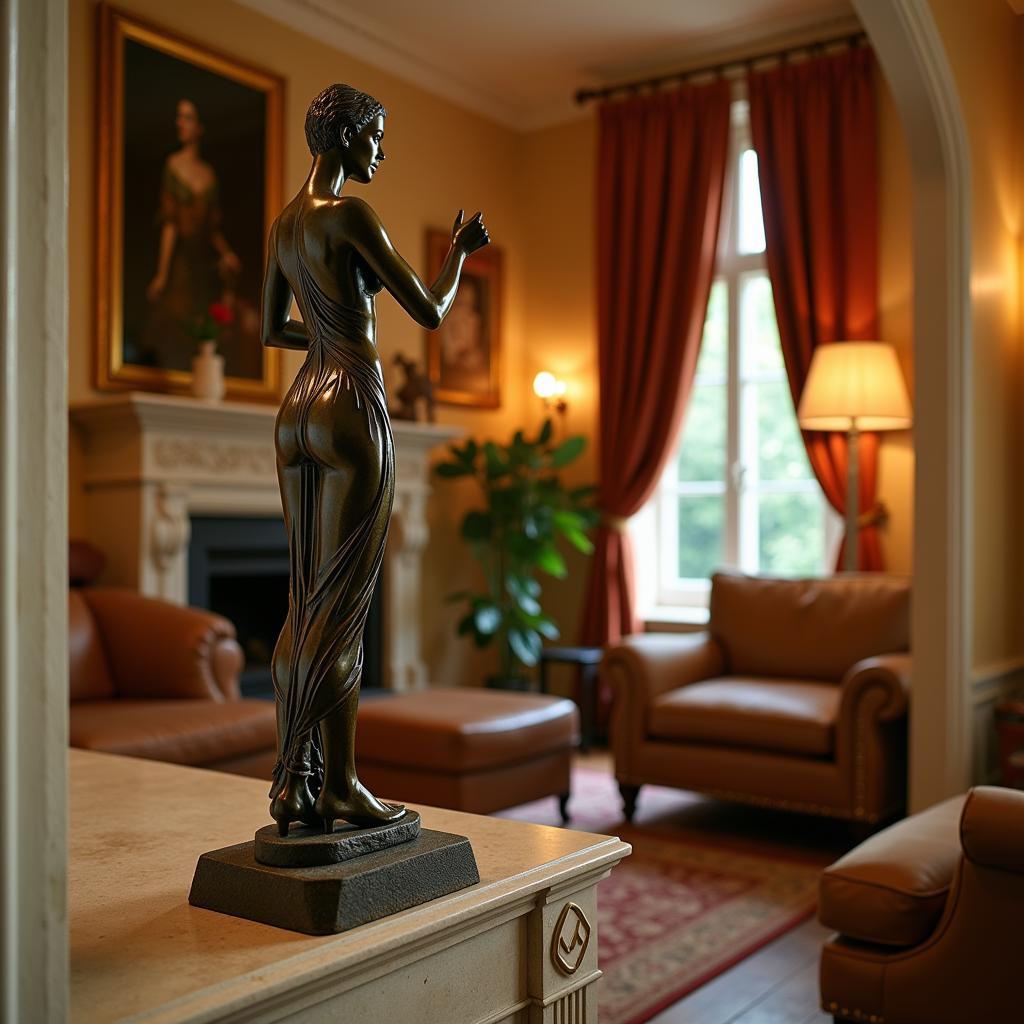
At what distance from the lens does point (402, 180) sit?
5770 millimetres

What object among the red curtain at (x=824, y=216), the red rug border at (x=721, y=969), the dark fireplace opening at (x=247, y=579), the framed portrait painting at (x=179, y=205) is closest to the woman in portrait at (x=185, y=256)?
the framed portrait painting at (x=179, y=205)

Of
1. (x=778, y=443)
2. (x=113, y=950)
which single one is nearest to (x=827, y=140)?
(x=778, y=443)

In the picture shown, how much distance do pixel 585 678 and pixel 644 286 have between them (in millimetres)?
1940

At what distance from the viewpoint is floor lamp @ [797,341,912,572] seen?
469 cm

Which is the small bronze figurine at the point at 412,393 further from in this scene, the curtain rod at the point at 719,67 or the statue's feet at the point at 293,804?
the statue's feet at the point at 293,804

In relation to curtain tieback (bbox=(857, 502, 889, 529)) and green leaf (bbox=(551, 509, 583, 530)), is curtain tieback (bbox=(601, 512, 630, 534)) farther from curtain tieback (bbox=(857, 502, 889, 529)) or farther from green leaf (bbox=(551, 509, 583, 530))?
curtain tieback (bbox=(857, 502, 889, 529))

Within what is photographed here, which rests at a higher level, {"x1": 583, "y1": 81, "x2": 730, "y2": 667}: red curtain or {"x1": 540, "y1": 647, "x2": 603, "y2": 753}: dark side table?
{"x1": 583, "y1": 81, "x2": 730, "y2": 667}: red curtain

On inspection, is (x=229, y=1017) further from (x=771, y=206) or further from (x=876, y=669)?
(x=771, y=206)

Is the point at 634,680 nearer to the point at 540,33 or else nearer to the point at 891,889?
the point at 891,889

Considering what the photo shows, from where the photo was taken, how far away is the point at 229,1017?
95 cm

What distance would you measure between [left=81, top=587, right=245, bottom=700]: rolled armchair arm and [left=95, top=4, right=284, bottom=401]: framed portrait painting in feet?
3.24

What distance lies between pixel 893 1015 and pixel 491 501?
375cm

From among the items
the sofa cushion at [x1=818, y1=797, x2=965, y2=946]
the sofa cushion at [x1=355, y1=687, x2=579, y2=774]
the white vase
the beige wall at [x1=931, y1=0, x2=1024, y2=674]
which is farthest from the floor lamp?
the sofa cushion at [x1=818, y1=797, x2=965, y2=946]

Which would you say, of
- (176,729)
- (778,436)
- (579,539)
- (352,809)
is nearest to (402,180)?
(579,539)
